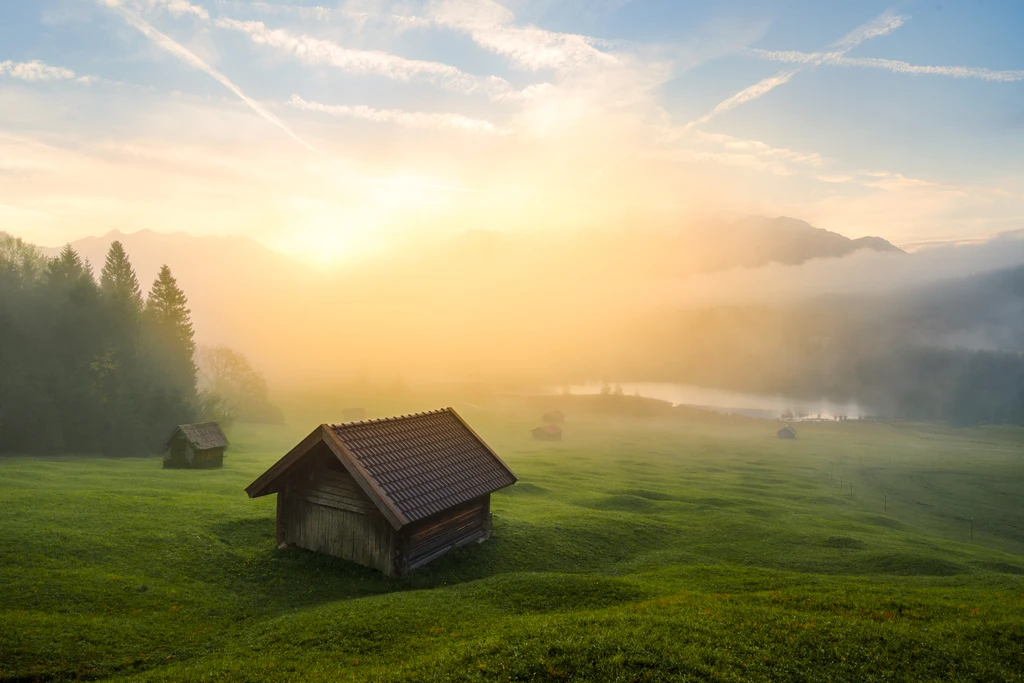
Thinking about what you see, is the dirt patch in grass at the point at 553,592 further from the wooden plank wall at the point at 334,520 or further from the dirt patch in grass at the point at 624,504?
the dirt patch in grass at the point at 624,504

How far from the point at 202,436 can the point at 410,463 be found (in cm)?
4168

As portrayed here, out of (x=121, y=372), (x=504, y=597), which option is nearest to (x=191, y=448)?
(x=121, y=372)

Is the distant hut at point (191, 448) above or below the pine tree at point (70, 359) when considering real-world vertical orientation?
below

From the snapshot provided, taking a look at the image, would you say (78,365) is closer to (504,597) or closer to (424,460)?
(424,460)

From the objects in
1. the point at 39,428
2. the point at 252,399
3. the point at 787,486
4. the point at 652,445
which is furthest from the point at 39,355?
the point at 652,445

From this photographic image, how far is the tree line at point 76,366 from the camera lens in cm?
6281

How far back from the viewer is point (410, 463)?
2603 cm

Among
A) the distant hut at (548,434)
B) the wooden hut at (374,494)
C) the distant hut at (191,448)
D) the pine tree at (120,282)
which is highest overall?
the pine tree at (120,282)

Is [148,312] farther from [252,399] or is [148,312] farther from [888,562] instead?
[888,562]

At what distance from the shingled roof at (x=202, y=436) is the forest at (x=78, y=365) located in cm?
1793

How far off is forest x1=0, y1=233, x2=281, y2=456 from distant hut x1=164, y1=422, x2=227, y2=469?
17.4 m

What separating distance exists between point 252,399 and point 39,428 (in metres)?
62.2

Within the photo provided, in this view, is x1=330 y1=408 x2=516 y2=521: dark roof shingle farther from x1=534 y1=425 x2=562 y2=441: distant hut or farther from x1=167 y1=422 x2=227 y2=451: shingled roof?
x1=534 y1=425 x2=562 y2=441: distant hut

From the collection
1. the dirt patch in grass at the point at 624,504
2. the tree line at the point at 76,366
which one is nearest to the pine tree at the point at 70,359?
the tree line at the point at 76,366
